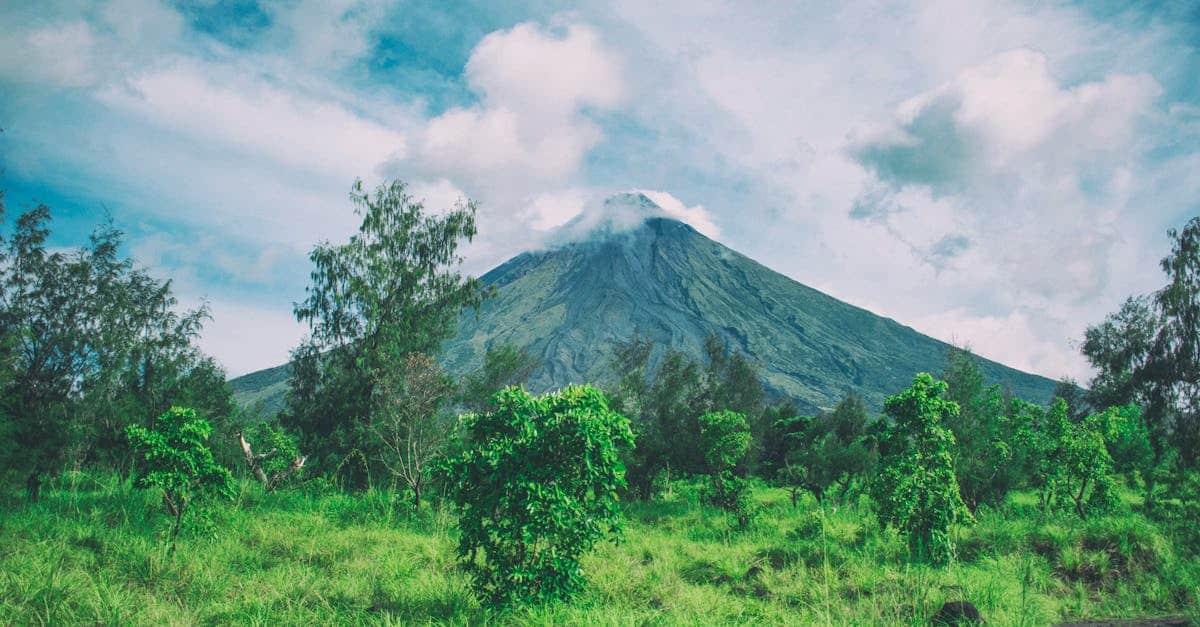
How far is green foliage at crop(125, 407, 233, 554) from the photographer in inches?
397

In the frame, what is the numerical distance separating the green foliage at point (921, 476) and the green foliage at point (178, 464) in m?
13.9

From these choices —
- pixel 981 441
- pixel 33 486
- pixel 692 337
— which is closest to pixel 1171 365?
pixel 981 441

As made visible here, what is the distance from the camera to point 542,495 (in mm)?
6363

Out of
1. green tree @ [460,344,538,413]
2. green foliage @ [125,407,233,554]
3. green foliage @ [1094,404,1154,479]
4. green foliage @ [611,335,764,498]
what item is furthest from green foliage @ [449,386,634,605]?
green foliage @ [1094,404,1154,479]

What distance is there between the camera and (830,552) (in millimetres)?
11148

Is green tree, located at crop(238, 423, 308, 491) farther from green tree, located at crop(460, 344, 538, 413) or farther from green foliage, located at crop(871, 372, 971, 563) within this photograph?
green foliage, located at crop(871, 372, 971, 563)

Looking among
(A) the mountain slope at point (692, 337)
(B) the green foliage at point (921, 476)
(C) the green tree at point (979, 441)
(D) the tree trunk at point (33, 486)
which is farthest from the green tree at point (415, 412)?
(A) the mountain slope at point (692, 337)

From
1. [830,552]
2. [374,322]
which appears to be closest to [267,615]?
[830,552]

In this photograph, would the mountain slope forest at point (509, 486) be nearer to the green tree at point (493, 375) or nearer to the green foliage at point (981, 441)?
the green foliage at point (981, 441)

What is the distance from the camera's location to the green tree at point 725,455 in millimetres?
17812

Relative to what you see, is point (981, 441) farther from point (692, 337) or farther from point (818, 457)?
point (692, 337)

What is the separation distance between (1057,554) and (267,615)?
14.2 meters

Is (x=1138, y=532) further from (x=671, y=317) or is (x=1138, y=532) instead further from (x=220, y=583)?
(x=671, y=317)

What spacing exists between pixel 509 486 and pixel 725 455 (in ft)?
42.8
